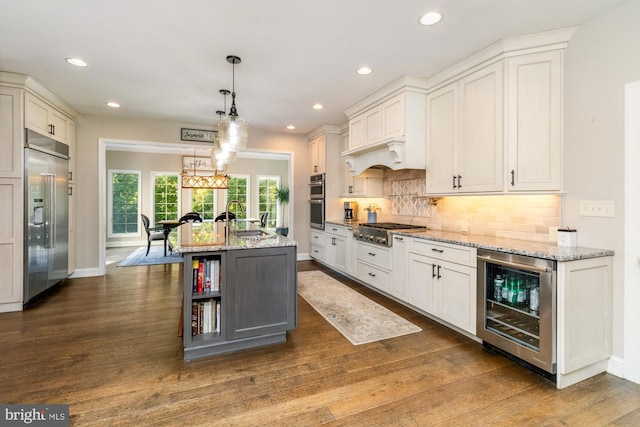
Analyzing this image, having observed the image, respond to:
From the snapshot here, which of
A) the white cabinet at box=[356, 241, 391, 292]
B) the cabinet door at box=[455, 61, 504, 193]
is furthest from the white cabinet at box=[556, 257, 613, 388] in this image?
the white cabinet at box=[356, 241, 391, 292]

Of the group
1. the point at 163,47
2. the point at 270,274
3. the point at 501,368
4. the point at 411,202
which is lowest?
the point at 501,368

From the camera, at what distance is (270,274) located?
2615 mm

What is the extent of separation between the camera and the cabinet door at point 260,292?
2.49 meters

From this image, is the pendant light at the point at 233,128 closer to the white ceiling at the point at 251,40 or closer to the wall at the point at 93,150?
the white ceiling at the point at 251,40

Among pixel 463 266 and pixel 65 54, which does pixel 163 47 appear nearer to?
pixel 65 54

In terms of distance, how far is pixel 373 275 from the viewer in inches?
162

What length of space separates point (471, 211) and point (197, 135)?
4.74 metres

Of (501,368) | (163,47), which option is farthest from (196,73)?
(501,368)

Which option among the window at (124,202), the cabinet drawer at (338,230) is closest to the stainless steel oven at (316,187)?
the cabinet drawer at (338,230)

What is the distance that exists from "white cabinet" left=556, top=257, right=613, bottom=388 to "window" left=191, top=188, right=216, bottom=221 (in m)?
8.80

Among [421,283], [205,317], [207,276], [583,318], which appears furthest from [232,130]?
[583,318]

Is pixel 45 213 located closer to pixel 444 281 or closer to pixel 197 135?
pixel 197 135

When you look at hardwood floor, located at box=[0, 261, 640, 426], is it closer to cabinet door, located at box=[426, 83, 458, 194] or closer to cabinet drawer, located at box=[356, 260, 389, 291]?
cabinet drawer, located at box=[356, 260, 389, 291]

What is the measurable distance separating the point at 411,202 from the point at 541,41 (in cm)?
230
